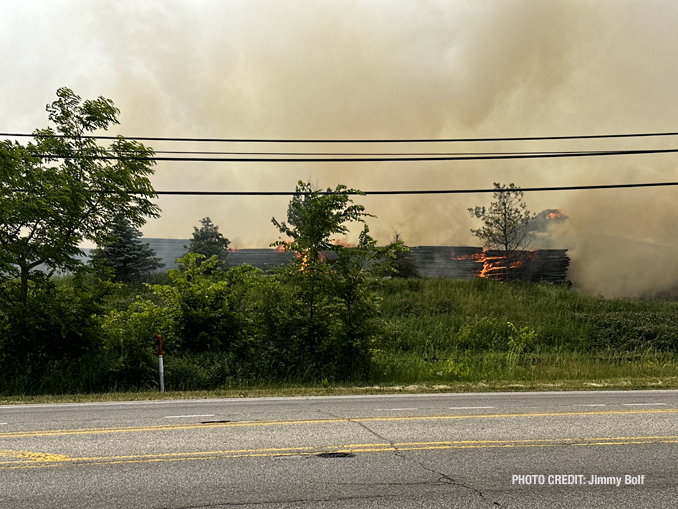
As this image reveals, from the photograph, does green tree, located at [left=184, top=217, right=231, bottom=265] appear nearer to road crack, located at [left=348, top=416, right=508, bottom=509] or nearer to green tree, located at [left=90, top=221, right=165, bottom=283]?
green tree, located at [left=90, top=221, right=165, bottom=283]

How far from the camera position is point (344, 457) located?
20.7 feet

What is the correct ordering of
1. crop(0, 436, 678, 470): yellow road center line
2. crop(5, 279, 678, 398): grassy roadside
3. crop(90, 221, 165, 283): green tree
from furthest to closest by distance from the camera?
crop(90, 221, 165, 283): green tree
crop(5, 279, 678, 398): grassy roadside
crop(0, 436, 678, 470): yellow road center line

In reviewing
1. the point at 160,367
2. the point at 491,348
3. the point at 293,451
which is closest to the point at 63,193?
the point at 160,367

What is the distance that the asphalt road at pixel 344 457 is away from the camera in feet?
16.5

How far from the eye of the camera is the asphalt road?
5.04m

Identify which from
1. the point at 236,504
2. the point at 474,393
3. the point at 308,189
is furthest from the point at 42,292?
the point at 236,504

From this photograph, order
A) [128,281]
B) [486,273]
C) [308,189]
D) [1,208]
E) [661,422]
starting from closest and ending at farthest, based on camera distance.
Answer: [661,422] < [1,208] < [308,189] < [128,281] < [486,273]

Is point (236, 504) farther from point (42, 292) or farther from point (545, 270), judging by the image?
point (545, 270)

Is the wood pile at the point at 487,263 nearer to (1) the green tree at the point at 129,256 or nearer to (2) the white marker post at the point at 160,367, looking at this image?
(1) the green tree at the point at 129,256

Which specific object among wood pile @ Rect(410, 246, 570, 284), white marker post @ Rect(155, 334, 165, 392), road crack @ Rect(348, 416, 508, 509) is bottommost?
road crack @ Rect(348, 416, 508, 509)

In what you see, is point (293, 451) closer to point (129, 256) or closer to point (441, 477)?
point (441, 477)

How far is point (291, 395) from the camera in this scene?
41.1 feet

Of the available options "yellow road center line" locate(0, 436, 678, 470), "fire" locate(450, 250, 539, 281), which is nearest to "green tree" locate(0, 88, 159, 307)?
"yellow road center line" locate(0, 436, 678, 470)

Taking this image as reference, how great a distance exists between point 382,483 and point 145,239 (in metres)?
40.6
